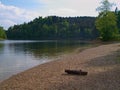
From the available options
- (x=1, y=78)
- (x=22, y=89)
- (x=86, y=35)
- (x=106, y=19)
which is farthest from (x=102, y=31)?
(x=86, y=35)

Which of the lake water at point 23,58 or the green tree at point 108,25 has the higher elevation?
the green tree at point 108,25

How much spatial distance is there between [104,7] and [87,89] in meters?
81.6

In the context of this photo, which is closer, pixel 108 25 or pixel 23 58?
pixel 23 58

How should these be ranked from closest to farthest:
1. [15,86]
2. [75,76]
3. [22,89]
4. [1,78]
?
[22,89]
[15,86]
[75,76]
[1,78]

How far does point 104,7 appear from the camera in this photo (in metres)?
92.8

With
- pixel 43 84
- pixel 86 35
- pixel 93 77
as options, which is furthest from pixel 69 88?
pixel 86 35

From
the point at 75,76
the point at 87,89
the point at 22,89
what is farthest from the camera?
the point at 75,76

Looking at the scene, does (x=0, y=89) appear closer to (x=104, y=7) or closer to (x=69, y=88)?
A: (x=69, y=88)

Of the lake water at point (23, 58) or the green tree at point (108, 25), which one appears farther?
the green tree at point (108, 25)

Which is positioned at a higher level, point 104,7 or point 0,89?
point 104,7

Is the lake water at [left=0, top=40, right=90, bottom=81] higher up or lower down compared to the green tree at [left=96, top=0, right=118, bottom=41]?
lower down

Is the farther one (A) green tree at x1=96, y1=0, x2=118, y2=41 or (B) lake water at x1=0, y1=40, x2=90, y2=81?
(A) green tree at x1=96, y1=0, x2=118, y2=41

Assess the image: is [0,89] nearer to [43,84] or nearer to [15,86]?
[15,86]

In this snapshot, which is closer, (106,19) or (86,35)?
(106,19)
